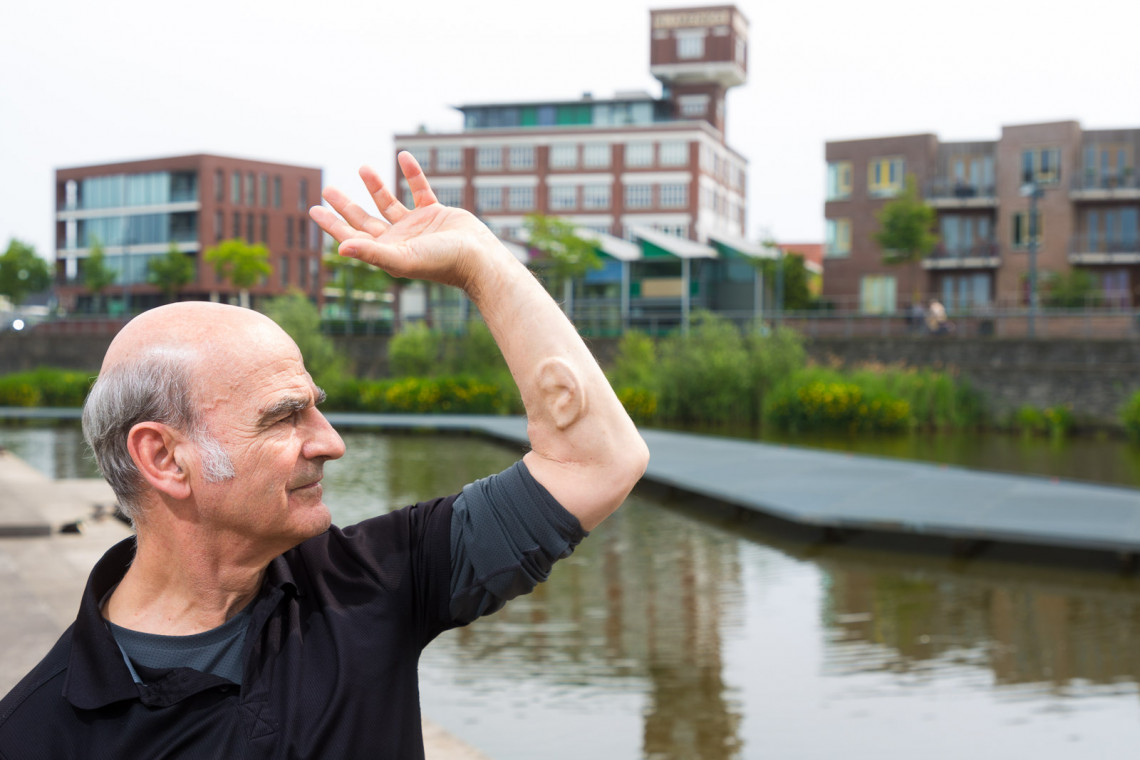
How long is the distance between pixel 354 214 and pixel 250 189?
236 feet

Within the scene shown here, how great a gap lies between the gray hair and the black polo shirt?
0.61 ft

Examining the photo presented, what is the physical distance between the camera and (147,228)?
7081 cm

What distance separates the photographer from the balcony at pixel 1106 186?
43.9 m

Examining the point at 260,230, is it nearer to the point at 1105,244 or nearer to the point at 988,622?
the point at 1105,244

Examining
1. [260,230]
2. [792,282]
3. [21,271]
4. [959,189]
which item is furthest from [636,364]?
[21,271]

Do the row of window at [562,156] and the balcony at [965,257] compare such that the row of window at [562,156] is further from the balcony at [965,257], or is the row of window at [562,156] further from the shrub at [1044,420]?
the shrub at [1044,420]

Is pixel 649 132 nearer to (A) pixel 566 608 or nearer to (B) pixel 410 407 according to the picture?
(B) pixel 410 407

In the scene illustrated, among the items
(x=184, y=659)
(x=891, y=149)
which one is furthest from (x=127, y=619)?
(x=891, y=149)

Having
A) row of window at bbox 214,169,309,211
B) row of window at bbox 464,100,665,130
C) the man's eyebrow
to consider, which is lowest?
the man's eyebrow

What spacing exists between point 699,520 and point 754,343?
665 inches

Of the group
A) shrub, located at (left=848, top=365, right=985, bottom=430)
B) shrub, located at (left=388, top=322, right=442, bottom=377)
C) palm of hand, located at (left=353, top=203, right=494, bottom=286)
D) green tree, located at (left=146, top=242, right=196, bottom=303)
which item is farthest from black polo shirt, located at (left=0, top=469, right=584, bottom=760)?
green tree, located at (left=146, top=242, right=196, bottom=303)

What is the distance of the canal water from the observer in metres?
5.53

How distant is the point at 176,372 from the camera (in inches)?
63.6

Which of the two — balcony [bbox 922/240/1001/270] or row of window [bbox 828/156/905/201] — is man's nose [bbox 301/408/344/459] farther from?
row of window [bbox 828/156/905/201]
